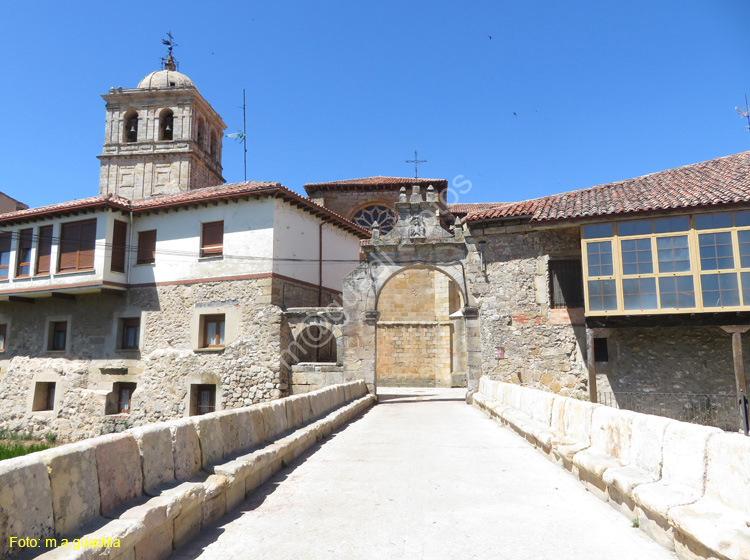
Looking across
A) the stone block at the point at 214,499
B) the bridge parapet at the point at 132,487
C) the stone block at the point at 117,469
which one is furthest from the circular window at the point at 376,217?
the stone block at the point at 117,469

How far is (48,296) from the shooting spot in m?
19.8

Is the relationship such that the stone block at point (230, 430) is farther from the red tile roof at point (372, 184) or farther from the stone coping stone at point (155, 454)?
the red tile roof at point (372, 184)

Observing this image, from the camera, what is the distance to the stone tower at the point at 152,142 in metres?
29.8

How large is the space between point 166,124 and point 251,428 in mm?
29648

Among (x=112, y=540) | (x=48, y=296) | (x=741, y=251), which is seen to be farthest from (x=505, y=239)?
(x=48, y=296)

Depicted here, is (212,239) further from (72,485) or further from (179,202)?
(72,485)

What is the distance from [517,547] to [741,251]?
12159mm

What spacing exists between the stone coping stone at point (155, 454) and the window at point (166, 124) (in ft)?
98.5

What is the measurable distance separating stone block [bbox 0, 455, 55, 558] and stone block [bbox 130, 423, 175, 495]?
2.80 ft

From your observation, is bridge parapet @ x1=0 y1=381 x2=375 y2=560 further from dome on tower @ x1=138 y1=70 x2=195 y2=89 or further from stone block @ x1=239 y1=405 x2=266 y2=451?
dome on tower @ x1=138 y1=70 x2=195 y2=89

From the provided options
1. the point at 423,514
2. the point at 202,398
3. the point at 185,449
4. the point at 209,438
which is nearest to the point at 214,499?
the point at 185,449

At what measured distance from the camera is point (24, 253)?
792 inches

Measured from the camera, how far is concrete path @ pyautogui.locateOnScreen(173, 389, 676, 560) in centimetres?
348

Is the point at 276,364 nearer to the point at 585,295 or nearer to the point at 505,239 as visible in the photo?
the point at 505,239
